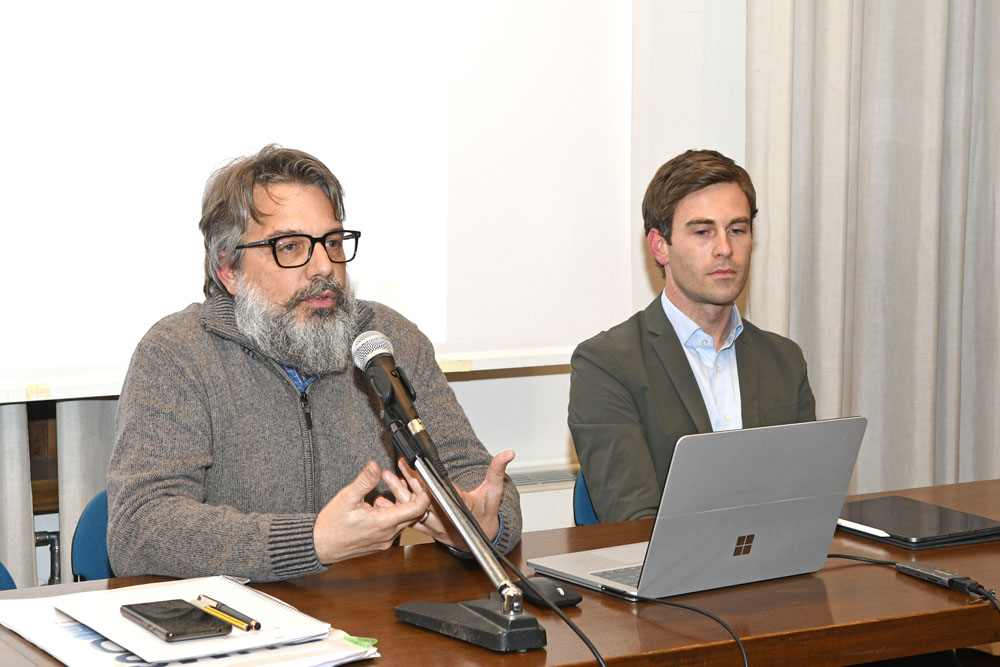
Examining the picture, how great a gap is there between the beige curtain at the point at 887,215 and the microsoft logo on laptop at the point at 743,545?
82.1 inches

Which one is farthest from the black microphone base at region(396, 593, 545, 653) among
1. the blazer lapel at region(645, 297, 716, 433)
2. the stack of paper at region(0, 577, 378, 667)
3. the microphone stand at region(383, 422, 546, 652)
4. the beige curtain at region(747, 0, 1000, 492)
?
the beige curtain at region(747, 0, 1000, 492)

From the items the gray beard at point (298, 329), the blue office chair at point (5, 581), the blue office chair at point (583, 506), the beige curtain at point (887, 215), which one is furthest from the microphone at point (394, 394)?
the beige curtain at point (887, 215)

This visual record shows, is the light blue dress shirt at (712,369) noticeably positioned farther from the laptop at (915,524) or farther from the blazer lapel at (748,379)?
the laptop at (915,524)

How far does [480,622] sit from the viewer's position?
1.37 meters

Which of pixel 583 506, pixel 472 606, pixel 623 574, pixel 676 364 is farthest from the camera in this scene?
pixel 676 364

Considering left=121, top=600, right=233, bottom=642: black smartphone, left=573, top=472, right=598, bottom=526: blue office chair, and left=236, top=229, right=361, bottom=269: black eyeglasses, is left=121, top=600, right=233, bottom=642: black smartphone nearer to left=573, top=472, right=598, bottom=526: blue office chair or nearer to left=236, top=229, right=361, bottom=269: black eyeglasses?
left=236, top=229, right=361, bottom=269: black eyeglasses

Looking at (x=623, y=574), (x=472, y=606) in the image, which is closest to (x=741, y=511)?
(x=623, y=574)

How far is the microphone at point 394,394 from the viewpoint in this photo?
1.33 m

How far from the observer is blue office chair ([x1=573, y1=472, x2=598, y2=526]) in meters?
2.46

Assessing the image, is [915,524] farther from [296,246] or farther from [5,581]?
[5,581]

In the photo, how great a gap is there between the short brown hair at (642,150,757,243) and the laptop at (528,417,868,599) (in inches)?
48.4

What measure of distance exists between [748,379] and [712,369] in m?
0.09

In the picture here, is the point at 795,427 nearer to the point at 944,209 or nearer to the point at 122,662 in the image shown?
the point at 122,662

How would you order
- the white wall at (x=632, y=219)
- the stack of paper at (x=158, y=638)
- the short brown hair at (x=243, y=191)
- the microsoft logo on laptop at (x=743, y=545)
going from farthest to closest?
1. the white wall at (x=632, y=219)
2. the short brown hair at (x=243, y=191)
3. the microsoft logo on laptop at (x=743, y=545)
4. the stack of paper at (x=158, y=638)
